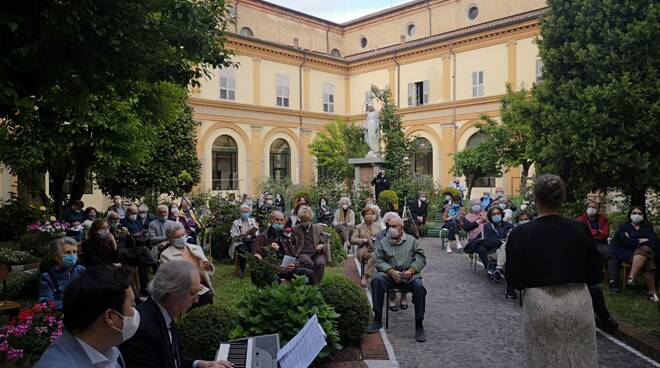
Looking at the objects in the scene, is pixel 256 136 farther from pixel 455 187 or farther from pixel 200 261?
pixel 200 261

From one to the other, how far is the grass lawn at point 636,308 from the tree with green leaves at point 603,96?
6.08ft

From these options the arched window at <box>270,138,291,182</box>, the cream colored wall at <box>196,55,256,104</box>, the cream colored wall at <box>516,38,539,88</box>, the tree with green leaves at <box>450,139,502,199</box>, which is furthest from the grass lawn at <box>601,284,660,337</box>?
the arched window at <box>270,138,291,182</box>

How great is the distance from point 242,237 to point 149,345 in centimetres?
791

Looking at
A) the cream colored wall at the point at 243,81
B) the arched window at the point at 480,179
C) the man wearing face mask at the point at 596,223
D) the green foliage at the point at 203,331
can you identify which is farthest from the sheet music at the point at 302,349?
the cream colored wall at the point at 243,81

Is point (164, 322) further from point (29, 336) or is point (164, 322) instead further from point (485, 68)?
point (485, 68)

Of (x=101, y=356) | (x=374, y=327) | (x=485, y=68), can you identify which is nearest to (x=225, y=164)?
(x=485, y=68)

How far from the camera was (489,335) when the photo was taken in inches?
254

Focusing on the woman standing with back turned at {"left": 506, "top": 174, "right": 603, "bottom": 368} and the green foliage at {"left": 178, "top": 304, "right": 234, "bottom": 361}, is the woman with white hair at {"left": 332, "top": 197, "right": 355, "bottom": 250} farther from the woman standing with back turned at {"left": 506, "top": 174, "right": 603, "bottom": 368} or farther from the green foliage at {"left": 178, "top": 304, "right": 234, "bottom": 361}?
the woman standing with back turned at {"left": 506, "top": 174, "right": 603, "bottom": 368}

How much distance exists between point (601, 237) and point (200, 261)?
679 cm

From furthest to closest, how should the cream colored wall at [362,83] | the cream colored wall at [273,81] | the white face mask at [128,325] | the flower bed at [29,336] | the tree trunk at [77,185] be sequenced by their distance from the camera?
the cream colored wall at [362,83] → the cream colored wall at [273,81] → the tree trunk at [77,185] → the flower bed at [29,336] → the white face mask at [128,325]

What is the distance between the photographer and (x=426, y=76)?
111 ft

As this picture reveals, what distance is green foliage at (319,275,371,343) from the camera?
5.74 metres

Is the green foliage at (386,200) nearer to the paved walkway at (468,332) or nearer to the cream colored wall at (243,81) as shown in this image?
the paved walkway at (468,332)

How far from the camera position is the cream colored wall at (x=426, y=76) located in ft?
109
